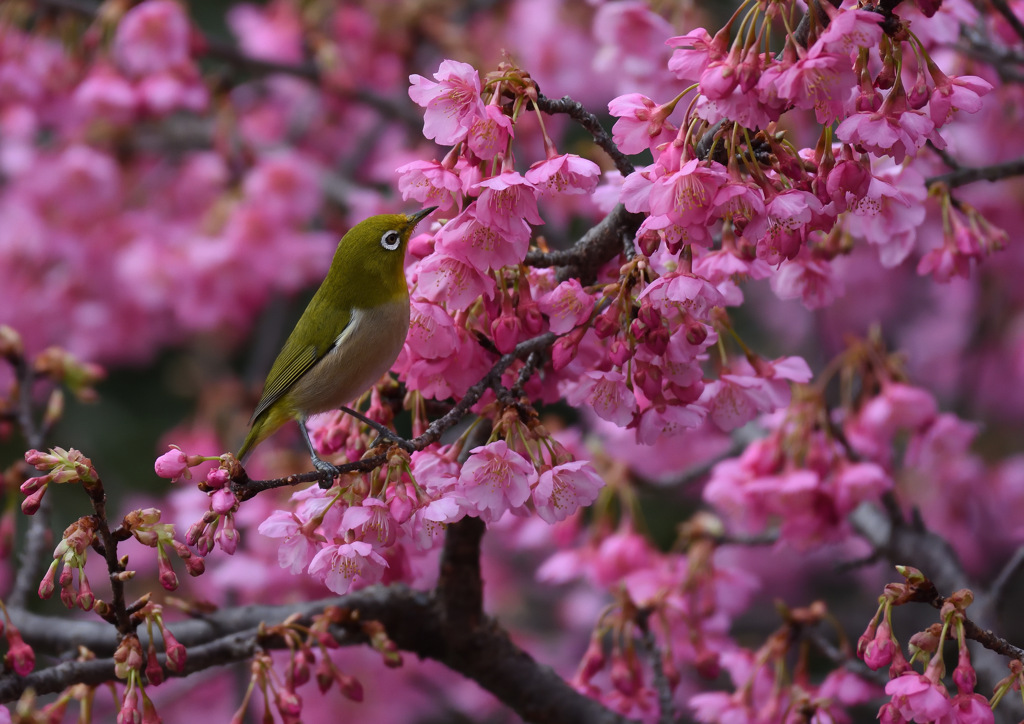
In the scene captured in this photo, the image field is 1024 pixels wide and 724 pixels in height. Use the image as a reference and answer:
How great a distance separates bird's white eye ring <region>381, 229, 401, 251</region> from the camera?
4.71 feet

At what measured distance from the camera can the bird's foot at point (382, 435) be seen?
1210mm

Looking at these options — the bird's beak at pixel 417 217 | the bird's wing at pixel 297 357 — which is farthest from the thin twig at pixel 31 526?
the bird's beak at pixel 417 217

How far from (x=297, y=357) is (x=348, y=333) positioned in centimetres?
14

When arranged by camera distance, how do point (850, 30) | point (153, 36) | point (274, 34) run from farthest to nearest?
point (274, 34) → point (153, 36) → point (850, 30)

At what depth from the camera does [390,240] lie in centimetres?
144

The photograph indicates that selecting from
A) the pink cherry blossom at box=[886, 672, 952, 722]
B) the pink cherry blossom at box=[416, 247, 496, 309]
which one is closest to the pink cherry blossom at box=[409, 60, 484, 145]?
the pink cherry blossom at box=[416, 247, 496, 309]

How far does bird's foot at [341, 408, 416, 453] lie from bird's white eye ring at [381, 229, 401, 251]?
26 cm

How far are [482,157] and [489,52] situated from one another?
3.01 m

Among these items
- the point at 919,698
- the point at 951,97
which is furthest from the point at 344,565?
the point at 951,97

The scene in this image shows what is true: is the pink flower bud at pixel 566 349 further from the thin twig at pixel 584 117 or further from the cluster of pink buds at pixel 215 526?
the cluster of pink buds at pixel 215 526

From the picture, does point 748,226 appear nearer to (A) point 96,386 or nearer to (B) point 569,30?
(B) point 569,30

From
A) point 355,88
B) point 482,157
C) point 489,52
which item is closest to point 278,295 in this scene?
point 355,88

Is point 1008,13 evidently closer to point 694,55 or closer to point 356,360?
point 694,55

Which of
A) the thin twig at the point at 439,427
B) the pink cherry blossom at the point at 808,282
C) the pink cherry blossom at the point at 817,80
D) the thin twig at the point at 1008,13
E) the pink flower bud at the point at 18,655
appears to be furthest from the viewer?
the thin twig at the point at 1008,13
